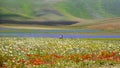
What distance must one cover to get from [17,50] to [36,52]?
128 centimetres

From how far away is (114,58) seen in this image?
2533cm

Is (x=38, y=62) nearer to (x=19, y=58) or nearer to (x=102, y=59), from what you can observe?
(x=19, y=58)

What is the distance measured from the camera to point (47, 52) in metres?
27.4

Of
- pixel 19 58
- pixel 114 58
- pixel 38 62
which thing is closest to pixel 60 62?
pixel 38 62

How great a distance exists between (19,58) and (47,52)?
163 inches

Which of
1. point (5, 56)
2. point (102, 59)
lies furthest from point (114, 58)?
point (5, 56)

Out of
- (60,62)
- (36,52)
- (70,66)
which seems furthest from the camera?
(36,52)

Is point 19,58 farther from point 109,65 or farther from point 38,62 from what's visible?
point 109,65

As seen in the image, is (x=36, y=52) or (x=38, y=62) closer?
(x=38, y=62)

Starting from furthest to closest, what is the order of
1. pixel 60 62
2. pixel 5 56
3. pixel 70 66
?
pixel 5 56, pixel 60 62, pixel 70 66

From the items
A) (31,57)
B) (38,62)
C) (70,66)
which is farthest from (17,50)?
(70,66)

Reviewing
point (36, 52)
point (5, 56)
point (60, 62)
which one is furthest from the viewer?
point (36, 52)

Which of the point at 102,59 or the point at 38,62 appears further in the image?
the point at 102,59

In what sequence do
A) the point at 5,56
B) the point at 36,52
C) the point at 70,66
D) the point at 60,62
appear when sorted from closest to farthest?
the point at 70,66 < the point at 60,62 < the point at 5,56 < the point at 36,52
